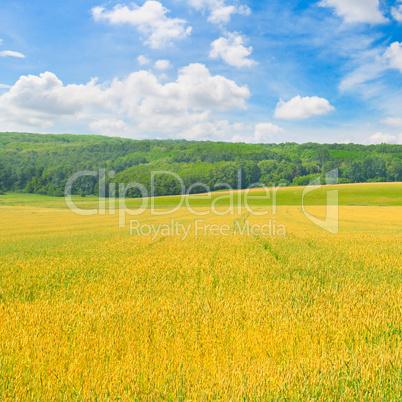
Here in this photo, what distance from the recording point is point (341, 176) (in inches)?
5197

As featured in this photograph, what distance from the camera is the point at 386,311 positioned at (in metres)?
5.05

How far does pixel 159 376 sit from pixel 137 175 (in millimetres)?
152103

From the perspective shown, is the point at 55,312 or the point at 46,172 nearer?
the point at 55,312

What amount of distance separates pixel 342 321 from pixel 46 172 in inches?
6710

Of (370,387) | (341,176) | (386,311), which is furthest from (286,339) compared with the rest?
(341,176)

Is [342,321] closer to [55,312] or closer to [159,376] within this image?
[159,376]

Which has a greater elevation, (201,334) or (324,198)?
(201,334)

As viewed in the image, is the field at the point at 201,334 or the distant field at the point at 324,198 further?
the distant field at the point at 324,198

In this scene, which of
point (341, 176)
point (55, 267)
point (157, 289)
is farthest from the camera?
point (341, 176)

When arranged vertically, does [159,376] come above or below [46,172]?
below

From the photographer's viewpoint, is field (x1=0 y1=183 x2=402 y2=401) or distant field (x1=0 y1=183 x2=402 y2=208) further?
distant field (x1=0 y1=183 x2=402 y2=208)

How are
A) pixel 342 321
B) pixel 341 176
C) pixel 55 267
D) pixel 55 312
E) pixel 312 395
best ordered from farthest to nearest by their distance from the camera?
1. pixel 341 176
2. pixel 55 267
3. pixel 55 312
4. pixel 342 321
5. pixel 312 395

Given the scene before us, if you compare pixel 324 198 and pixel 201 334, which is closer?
pixel 201 334

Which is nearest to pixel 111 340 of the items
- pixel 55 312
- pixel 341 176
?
pixel 55 312
